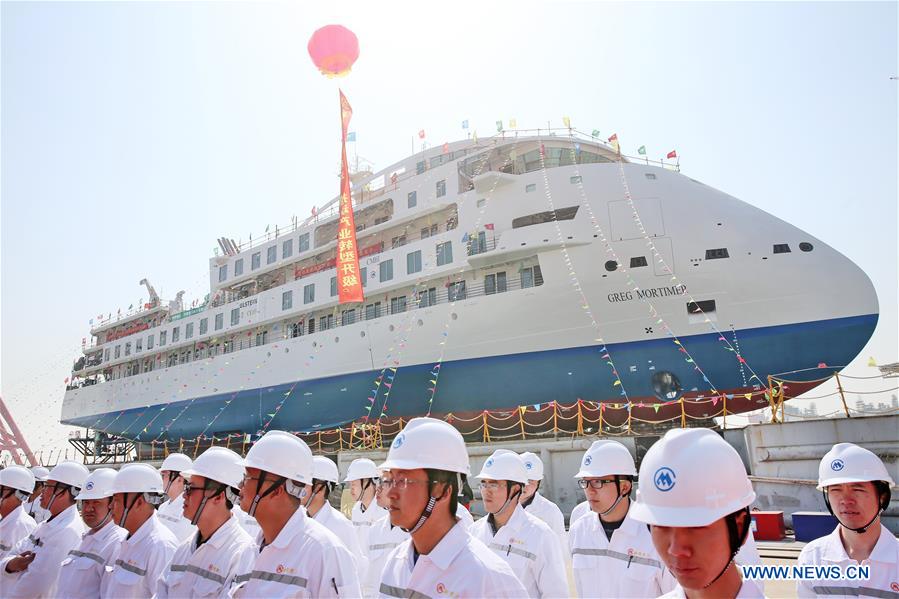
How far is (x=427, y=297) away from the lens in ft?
69.2

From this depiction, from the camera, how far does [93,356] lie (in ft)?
134

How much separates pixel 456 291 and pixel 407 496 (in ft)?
57.5

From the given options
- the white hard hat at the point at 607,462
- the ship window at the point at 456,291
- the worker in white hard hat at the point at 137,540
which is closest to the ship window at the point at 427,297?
the ship window at the point at 456,291

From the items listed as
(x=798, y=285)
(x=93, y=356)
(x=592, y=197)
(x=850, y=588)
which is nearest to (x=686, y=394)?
(x=798, y=285)

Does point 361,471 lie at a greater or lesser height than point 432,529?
lesser

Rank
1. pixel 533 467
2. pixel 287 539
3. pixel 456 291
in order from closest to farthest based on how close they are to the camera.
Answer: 1. pixel 287 539
2. pixel 533 467
3. pixel 456 291

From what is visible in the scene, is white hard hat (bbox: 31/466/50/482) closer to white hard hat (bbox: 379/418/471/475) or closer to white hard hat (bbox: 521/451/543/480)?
white hard hat (bbox: 521/451/543/480)

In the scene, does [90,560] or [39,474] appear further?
[39,474]

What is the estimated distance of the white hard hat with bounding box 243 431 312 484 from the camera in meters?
3.25

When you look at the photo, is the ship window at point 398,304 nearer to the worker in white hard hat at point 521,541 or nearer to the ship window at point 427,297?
the ship window at point 427,297

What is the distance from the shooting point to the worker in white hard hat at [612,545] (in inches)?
145

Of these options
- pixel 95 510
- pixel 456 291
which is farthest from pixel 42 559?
pixel 456 291

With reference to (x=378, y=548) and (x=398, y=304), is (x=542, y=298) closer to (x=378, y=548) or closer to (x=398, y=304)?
(x=398, y=304)

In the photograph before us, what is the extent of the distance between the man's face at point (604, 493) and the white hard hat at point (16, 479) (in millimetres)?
5976
